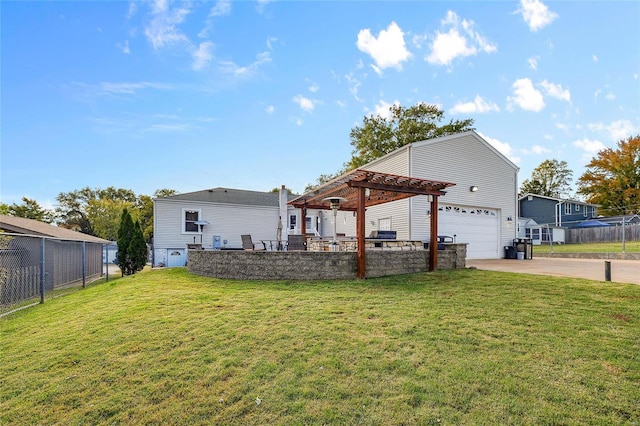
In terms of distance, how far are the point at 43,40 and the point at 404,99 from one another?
22.9 m

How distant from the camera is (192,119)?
1539 centimetres

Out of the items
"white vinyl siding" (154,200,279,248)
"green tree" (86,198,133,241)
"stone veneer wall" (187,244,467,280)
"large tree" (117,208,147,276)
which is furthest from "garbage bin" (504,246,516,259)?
"green tree" (86,198,133,241)

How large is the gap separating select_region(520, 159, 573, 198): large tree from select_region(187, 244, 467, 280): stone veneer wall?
4099cm

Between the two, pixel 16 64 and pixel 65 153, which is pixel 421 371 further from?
pixel 65 153

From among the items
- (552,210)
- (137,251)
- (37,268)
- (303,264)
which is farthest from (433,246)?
(552,210)

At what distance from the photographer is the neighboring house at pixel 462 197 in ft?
43.0

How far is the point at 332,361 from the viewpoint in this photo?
3.47 m

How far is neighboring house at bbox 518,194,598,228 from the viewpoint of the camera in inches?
1170

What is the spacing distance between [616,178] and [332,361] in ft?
139

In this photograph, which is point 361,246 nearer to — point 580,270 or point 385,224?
point 385,224

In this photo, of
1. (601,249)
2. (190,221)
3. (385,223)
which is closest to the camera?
(385,223)

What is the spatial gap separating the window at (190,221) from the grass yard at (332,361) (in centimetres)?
1075

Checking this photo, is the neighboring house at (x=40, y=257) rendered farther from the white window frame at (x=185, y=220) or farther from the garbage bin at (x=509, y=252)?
the garbage bin at (x=509, y=252)

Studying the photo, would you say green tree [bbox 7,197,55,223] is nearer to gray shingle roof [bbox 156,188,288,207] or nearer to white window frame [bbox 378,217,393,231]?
gray shingle roof [bbox 156,188,288,207]
